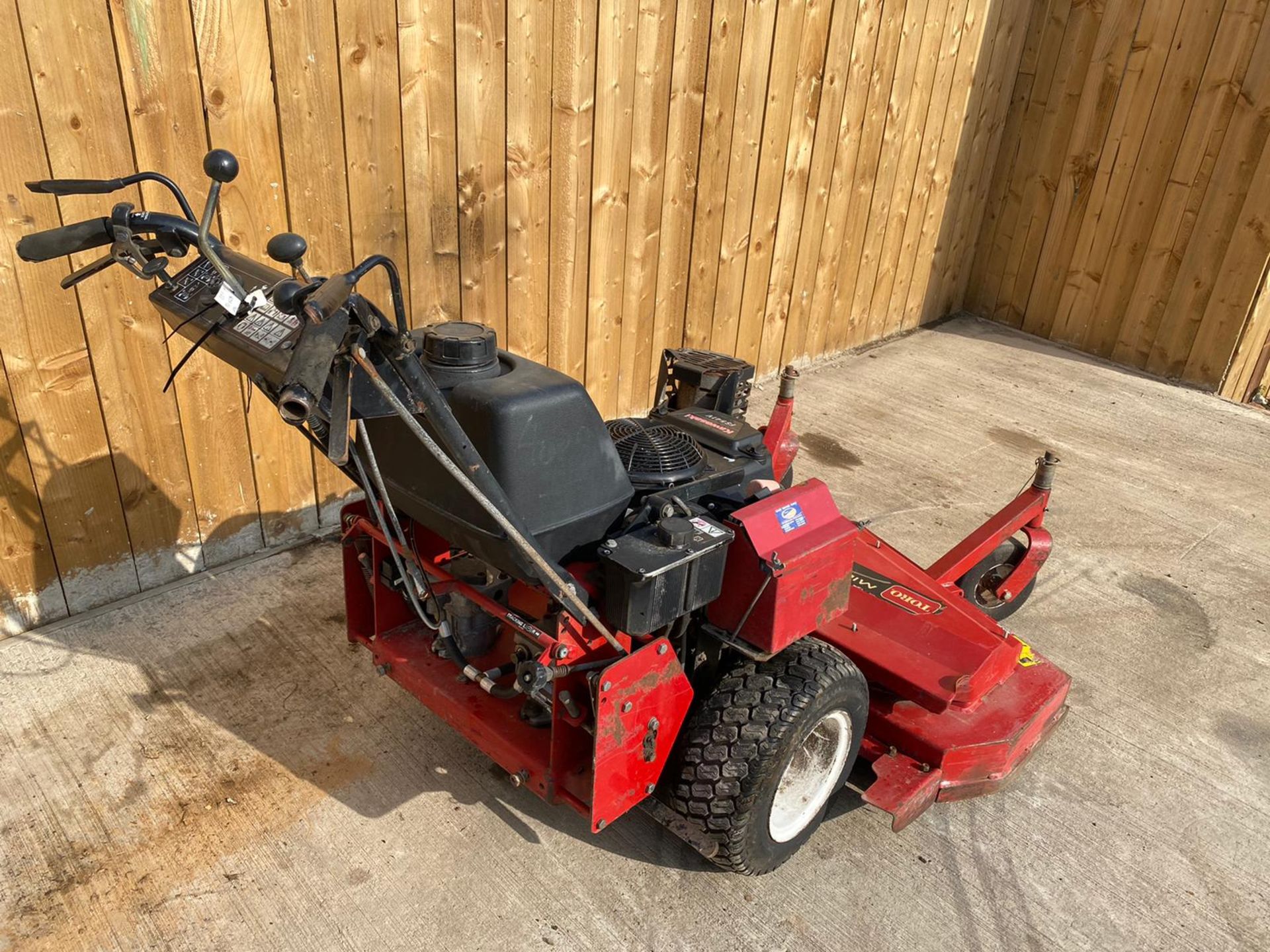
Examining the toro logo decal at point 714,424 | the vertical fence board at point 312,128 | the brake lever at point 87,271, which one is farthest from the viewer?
the vertical fence board at point 312,128

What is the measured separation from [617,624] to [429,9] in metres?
2.61

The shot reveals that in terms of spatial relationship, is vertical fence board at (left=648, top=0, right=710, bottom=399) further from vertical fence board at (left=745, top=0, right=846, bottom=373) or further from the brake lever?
the brake lever

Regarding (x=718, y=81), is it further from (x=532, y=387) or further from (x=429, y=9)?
(x=532, y=387)

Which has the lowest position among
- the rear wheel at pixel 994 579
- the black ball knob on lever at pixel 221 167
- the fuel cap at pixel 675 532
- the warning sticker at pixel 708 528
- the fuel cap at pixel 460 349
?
the rear wheel at pixel 994 579

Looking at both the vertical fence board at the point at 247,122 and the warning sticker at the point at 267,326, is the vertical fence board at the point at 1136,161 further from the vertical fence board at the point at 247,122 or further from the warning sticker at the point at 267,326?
the warning sticker at the point at 267,326

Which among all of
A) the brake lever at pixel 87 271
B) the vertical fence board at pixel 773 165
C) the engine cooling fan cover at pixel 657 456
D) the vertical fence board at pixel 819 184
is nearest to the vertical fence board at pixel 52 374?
the brake lever at pixel 87 271

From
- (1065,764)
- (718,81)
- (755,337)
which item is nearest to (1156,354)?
(755,337)

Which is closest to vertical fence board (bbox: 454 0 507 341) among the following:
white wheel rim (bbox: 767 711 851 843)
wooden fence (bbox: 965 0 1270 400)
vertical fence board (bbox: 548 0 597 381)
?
vertical fence board (bbox: 548 0 597 381)

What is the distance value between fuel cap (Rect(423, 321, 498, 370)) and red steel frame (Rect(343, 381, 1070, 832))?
0.49m

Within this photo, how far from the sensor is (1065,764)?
325 cm

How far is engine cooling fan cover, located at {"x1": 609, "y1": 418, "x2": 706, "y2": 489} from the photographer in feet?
8.52

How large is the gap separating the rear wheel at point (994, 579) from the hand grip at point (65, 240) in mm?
3050

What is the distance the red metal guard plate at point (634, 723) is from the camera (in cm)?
232

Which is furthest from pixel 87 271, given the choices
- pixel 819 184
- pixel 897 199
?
pixel 897 199
